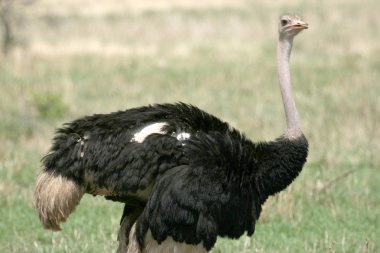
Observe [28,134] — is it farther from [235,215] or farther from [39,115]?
[235,215]

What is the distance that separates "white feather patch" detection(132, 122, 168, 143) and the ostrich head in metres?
1.22

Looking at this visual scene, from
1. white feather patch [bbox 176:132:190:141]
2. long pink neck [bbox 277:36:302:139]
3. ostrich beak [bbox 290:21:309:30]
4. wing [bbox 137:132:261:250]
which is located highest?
ostrich beak [bbox 290:21:309:30]

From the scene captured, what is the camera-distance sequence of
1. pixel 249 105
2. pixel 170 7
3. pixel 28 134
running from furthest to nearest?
pixel 170 7 < pixel 249 105 < pixel 28 134

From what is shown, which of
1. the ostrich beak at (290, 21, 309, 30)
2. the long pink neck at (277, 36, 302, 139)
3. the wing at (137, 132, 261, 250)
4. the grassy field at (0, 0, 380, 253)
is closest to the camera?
the wing at (137, 132, 261, 250)

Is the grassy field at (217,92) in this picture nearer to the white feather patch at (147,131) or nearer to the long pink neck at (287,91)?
the long pink neck at (287,91)

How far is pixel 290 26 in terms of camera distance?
22.2 feet

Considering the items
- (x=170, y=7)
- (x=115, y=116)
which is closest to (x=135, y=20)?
(x=170, y=7)

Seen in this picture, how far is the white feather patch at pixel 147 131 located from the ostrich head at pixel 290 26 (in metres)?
1.22

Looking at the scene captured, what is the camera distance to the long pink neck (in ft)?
21.2

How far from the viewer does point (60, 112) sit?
14062 millimetres

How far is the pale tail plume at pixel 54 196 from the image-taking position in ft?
19.6

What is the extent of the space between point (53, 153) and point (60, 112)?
7.99 metres

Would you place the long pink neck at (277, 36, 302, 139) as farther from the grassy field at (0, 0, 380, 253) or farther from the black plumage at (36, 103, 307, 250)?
the grassy field at (0, 0, 380, 253)

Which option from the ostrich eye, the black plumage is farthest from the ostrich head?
the black plumage
